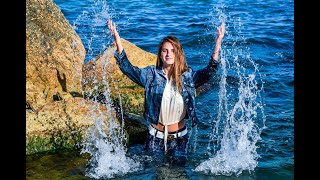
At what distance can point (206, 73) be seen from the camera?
19.6 ft

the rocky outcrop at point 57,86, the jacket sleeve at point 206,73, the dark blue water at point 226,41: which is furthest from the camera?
the rocky outcrop at point 57,86

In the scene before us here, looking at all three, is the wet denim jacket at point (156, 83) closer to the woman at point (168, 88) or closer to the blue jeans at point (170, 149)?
the woman at point (168, 88)

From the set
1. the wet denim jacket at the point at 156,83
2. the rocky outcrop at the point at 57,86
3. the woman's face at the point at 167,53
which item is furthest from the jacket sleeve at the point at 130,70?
the rocky outcrop at the point at 57,86

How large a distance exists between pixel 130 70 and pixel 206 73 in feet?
3.00

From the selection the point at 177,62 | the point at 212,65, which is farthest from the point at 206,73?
the point at 177,62

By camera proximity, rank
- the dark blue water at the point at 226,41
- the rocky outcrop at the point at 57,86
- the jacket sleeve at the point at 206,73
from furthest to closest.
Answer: the rocky outcrop at the point at 57,86
the dark blue water at the point at 226,41
the jacket sleeve at the point at 206,73

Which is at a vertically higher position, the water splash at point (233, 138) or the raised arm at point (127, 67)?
the raised arm at point (127, 67)

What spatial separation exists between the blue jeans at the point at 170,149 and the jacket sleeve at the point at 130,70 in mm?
732

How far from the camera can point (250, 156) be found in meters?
6.50

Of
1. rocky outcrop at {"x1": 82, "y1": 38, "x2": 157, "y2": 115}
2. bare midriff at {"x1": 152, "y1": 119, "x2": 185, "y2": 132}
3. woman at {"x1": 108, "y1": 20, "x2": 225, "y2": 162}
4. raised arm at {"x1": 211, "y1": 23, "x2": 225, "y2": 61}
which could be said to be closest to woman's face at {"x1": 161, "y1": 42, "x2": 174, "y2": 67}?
woman at {"x1": 108, "y1": 20, "x2": 225, "y2": 162}

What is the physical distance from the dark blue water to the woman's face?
1.33 meters

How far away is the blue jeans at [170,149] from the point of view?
6.23 meters
